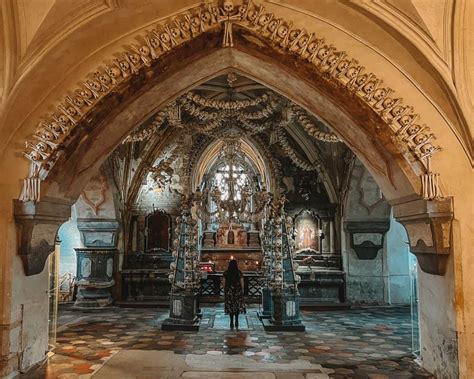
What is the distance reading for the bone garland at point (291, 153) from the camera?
10.1 m

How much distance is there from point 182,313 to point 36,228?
377 centimetres

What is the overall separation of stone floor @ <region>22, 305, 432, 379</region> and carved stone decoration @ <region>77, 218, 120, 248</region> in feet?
8.78

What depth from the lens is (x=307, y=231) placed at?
1182 centimetres

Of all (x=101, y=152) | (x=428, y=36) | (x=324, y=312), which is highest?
(x=428, y=36)

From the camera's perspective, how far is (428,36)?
393 cm

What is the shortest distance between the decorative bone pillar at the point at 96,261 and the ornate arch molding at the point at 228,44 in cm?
669

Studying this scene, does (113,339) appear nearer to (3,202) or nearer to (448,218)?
(3,202)

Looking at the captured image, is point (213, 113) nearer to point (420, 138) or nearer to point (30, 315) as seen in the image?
point (420, 138)

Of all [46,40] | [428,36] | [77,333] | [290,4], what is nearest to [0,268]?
[46,40]

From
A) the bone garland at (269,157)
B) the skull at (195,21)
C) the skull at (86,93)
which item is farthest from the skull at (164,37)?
the bone garland at (269,157)

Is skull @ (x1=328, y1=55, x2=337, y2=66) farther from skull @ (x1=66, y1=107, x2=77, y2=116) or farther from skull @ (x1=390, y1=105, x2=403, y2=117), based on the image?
skull @ (x1=66, y1=107, x2=77, y2=116)

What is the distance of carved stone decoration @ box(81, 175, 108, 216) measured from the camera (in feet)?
35.0

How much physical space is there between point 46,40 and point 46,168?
4.05 ft

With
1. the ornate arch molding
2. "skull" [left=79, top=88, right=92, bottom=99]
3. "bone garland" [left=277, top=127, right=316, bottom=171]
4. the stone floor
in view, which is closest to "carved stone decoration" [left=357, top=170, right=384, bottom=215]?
"bone garland" [left=277, top=127, right=316, bottom=171]
